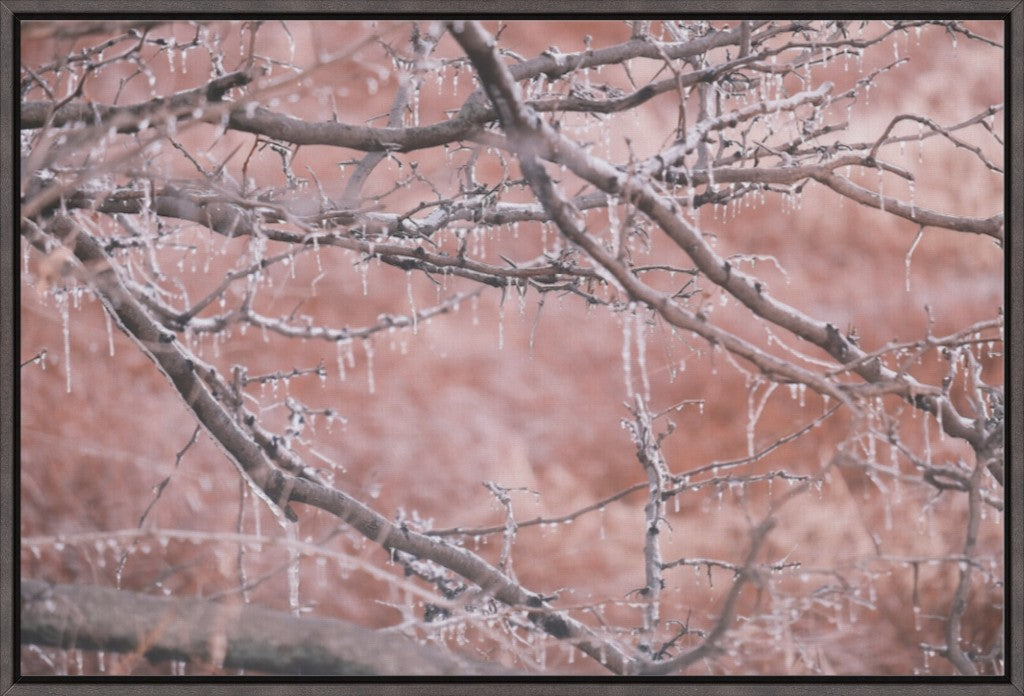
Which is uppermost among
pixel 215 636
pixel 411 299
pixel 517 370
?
pixel 411 299

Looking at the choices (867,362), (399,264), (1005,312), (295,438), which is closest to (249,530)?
(295,438)

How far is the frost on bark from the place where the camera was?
1565 millimetres

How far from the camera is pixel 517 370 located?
166 cm

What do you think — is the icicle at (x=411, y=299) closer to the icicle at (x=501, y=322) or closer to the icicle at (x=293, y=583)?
the icicle at (x=501, y=322)

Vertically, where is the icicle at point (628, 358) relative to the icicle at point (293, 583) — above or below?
above

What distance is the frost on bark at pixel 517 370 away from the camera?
1565mm

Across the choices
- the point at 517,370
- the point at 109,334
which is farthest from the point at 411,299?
the point at 109,334

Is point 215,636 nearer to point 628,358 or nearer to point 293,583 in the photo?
point 293,583

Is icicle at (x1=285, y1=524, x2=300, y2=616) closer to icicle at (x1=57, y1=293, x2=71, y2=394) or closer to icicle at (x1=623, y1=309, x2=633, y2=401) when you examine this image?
icicle at (x1=57, y1=293, x2=71, y2=394)

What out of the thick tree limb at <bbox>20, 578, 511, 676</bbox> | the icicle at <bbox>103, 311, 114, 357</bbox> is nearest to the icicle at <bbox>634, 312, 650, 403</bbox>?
the thick tree limb at <bbox>20, 578, 511, 676</bbox>

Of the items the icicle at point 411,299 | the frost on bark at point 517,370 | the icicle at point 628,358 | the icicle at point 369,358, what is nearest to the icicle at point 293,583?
the frost on bark at point 517,370

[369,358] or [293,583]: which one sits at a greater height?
[369,358]

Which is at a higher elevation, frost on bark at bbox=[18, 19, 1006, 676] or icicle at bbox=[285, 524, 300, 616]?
frost on bark at bbox=[18, 19, 1006, 676]

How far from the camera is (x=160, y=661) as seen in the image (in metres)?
1.56
